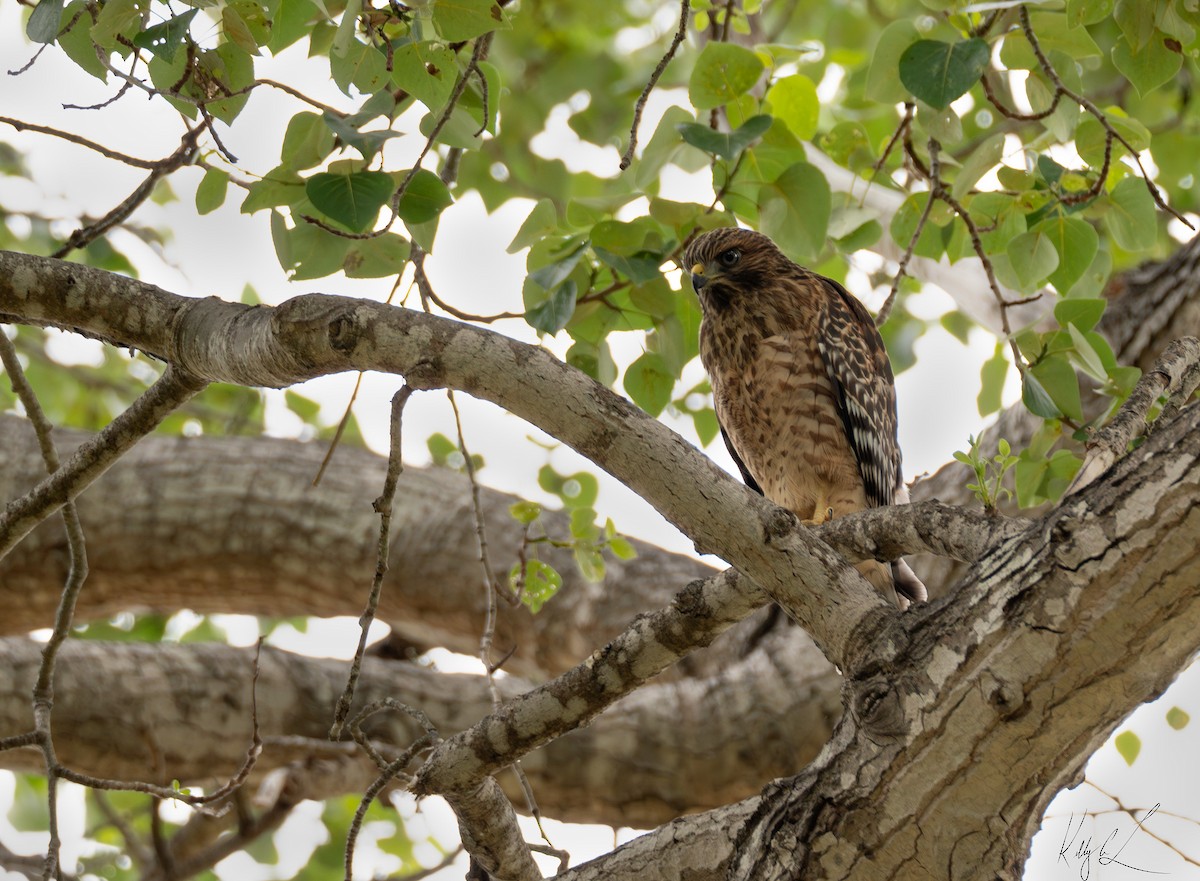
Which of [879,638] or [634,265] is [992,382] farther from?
[879,638]

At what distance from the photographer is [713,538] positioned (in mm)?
2012

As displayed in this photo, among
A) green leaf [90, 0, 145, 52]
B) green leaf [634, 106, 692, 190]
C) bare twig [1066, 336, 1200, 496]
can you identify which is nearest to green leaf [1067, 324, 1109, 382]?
bare twig [1066, 336, 1200, 496]

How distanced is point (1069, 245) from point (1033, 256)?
0.15 meters

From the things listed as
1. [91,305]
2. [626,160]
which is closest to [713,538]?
[626,160]

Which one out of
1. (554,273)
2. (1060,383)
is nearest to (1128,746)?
(1060,383)

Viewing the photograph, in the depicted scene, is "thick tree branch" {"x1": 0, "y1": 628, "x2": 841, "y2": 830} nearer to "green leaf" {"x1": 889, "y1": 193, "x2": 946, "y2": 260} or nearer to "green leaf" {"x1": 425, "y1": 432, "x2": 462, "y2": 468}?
"green leaf" {"x1": 425, "y1": 432, "x2": 462, "y2": 468}

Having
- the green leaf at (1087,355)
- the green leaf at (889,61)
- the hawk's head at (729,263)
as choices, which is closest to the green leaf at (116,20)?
the green leaf at (889,61)

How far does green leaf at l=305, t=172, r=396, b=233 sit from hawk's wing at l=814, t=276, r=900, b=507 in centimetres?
223

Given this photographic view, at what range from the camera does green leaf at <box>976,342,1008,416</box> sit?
201 inches

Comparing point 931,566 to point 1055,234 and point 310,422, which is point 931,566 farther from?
point 310,422

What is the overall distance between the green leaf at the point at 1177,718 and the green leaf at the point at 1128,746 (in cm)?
17

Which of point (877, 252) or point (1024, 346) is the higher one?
point (877, 252)

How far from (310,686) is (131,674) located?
2.19ft

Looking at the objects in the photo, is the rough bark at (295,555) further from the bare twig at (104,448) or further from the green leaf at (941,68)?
the green leaf at (941,68)
